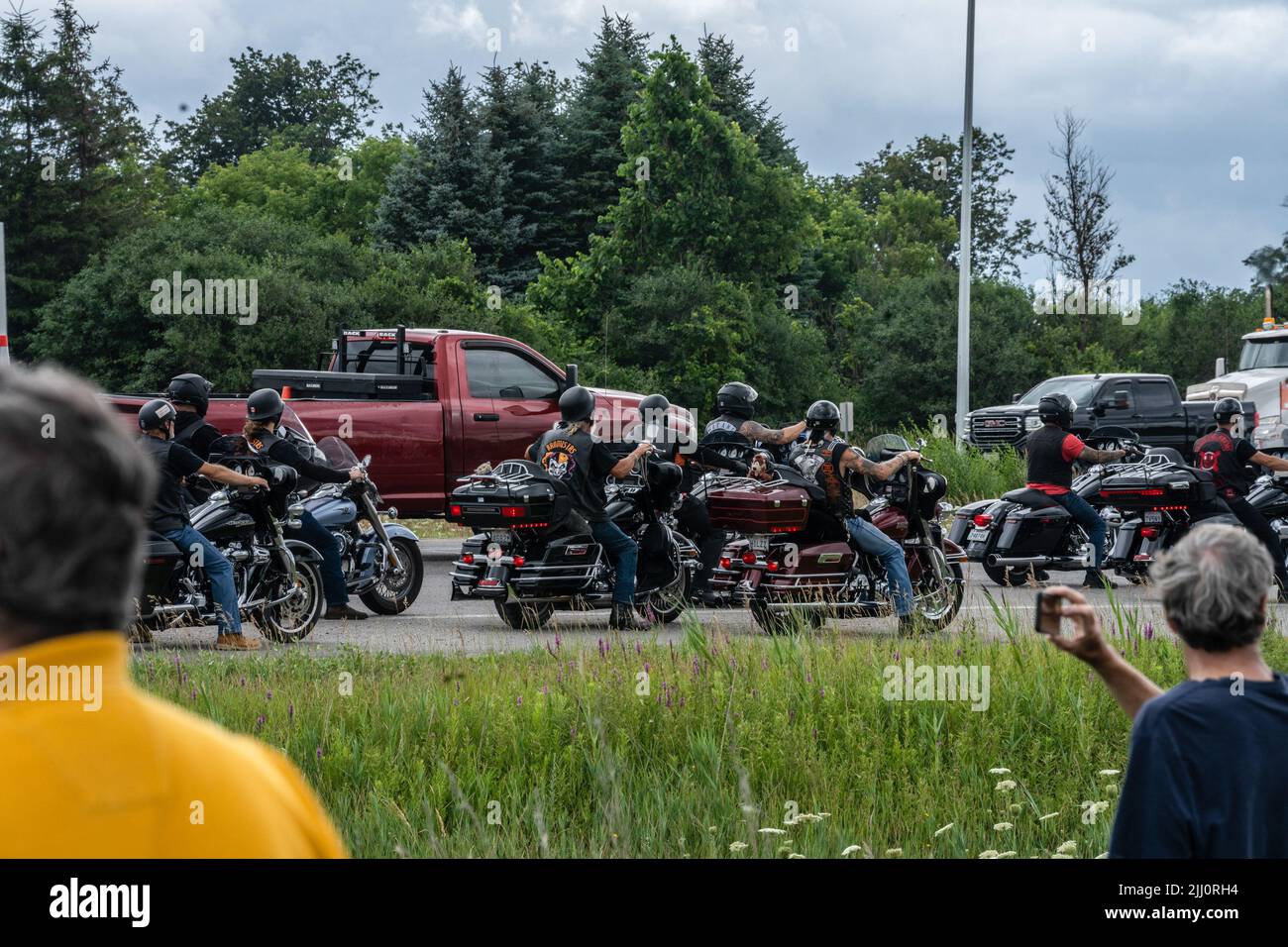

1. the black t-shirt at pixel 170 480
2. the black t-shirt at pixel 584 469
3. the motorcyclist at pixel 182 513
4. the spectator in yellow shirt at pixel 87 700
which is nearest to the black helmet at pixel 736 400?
the black t-shirt at pixel 584 469

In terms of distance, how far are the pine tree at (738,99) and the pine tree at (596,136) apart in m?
2.95

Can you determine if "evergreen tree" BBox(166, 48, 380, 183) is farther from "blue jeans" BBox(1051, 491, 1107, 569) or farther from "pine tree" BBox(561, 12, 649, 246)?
"blue jeans" BBox(1051, 491, 1107, 569)

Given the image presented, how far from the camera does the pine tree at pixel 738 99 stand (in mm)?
50562

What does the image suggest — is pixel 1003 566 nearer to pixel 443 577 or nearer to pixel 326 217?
pixel 443 577

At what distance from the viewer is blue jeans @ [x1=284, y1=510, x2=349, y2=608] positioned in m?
11.8

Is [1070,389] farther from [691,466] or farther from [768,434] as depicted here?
[768,434]

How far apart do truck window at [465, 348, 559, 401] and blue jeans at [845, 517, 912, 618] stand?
693 centimetres

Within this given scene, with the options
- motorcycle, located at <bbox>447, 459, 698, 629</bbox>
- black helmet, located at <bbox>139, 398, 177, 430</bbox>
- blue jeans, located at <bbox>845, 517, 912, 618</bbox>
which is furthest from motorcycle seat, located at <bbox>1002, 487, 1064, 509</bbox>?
black helmet, located at <bbox>139, 398, 177, 430</bbox>

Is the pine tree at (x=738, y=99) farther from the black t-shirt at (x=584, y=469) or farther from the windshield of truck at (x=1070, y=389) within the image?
the black t-shirt at (x=584, y=469)

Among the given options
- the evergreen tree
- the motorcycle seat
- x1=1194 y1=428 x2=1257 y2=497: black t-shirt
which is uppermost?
the evergreen tree

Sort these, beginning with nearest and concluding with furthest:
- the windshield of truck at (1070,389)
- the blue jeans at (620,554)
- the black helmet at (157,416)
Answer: the black helmet at (157,416) → the blue jeans at (620,554) → the windshield of truck at (1070,389)

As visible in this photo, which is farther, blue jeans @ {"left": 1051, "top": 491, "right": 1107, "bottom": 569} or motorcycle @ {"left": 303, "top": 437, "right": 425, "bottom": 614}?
blue jeans @ {"left": 1051, "top": 491, "right": 1107, "bottom": 569}

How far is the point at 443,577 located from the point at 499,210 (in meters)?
28.6

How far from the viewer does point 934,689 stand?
7.60 m
